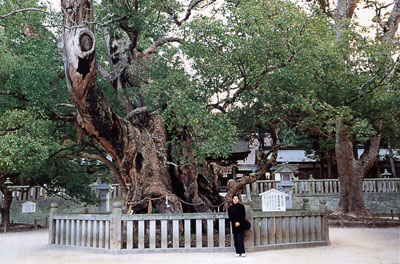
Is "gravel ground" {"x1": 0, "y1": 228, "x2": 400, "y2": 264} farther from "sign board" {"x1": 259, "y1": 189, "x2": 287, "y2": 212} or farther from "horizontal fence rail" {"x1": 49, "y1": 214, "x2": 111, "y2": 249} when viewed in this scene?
"sign board" {"x1": 259, "y1": 189, "x2": 287, "y2": 212}

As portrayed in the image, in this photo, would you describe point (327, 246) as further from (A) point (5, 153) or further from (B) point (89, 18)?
(A) point (5, 153)

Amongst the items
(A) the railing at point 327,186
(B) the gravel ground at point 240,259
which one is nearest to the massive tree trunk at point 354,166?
(A) the railing at point 327,186

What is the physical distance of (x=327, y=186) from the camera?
19.5 metres

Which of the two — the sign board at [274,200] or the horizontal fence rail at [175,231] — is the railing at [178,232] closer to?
the horizontal fence rail at [175,231]

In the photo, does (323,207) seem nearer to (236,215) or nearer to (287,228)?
(287,228)

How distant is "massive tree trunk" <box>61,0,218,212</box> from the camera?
6824mm

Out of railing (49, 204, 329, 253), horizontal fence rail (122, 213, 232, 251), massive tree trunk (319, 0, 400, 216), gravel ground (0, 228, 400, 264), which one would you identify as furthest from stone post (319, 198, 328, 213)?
massive tree trunk (319, 0, 400, 216)

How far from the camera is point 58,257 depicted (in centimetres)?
754

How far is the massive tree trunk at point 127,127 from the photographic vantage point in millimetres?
6824

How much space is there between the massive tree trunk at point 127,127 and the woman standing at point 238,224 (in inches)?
77.0

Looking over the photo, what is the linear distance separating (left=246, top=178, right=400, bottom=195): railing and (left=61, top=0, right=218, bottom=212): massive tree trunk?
9.63 meters

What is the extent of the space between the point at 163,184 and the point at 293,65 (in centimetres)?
447

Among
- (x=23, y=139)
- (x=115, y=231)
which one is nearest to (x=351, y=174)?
(x=115, y=231)

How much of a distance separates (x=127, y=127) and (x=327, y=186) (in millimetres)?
13818
